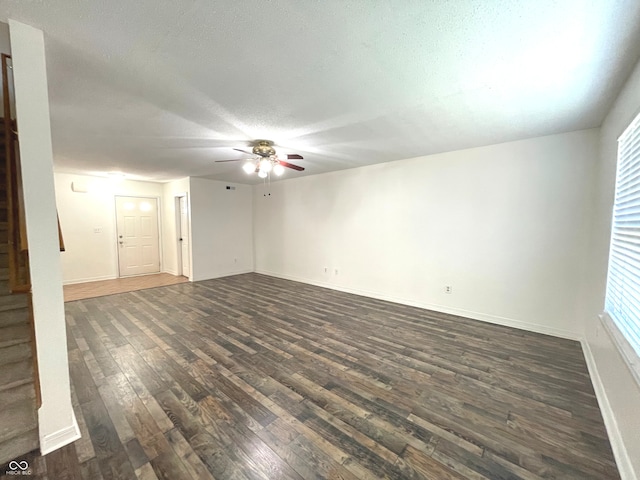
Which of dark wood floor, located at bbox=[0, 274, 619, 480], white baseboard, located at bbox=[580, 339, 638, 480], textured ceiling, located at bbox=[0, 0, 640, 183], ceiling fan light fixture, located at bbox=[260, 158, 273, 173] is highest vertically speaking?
textured ceiling, located at bbox=[0, 0, 640, 183]

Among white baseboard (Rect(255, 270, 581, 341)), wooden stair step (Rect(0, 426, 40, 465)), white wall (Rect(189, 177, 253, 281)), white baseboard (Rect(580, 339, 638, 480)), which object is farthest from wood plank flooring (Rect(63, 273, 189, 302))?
white baseboard (Rect(580, 339, 638, 480))

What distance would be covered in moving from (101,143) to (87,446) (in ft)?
11.6

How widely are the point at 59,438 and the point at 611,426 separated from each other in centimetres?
363

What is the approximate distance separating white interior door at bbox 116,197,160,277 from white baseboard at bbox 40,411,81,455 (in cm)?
586

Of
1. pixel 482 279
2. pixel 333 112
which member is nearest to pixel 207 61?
pixel 333 112

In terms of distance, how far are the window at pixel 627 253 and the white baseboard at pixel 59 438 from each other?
3429 mm

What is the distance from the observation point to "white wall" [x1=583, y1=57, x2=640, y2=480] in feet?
4.85

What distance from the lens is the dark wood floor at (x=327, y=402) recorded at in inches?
60.3

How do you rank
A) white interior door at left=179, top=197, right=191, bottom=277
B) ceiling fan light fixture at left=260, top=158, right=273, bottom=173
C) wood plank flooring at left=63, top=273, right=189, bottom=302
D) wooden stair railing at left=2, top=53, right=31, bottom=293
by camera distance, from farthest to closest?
white interior door at left=179, top=197, right=191, bottom=277
wood plank flooring at left=63, top=273, right=189, bottom=302
ceiling fan light fixture at left=260, top=158, right=273, bottom=173
wooden stair railing at left=2, top=53, right=31, bottom=293

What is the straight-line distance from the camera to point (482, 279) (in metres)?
3.72

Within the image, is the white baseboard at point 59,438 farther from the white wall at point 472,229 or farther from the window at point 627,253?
the white wall at point 472,229

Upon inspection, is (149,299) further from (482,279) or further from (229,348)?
(482,279)

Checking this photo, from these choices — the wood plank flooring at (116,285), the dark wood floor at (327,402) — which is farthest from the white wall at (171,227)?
the dark wood floor at (327,402)

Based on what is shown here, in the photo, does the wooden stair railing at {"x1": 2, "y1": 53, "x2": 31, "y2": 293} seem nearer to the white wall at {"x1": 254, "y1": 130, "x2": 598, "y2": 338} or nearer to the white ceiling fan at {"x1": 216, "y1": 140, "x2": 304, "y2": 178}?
the white ceiling fan at {"x1": 216, "y1": 140, "x2": 304, "y2": 178}
